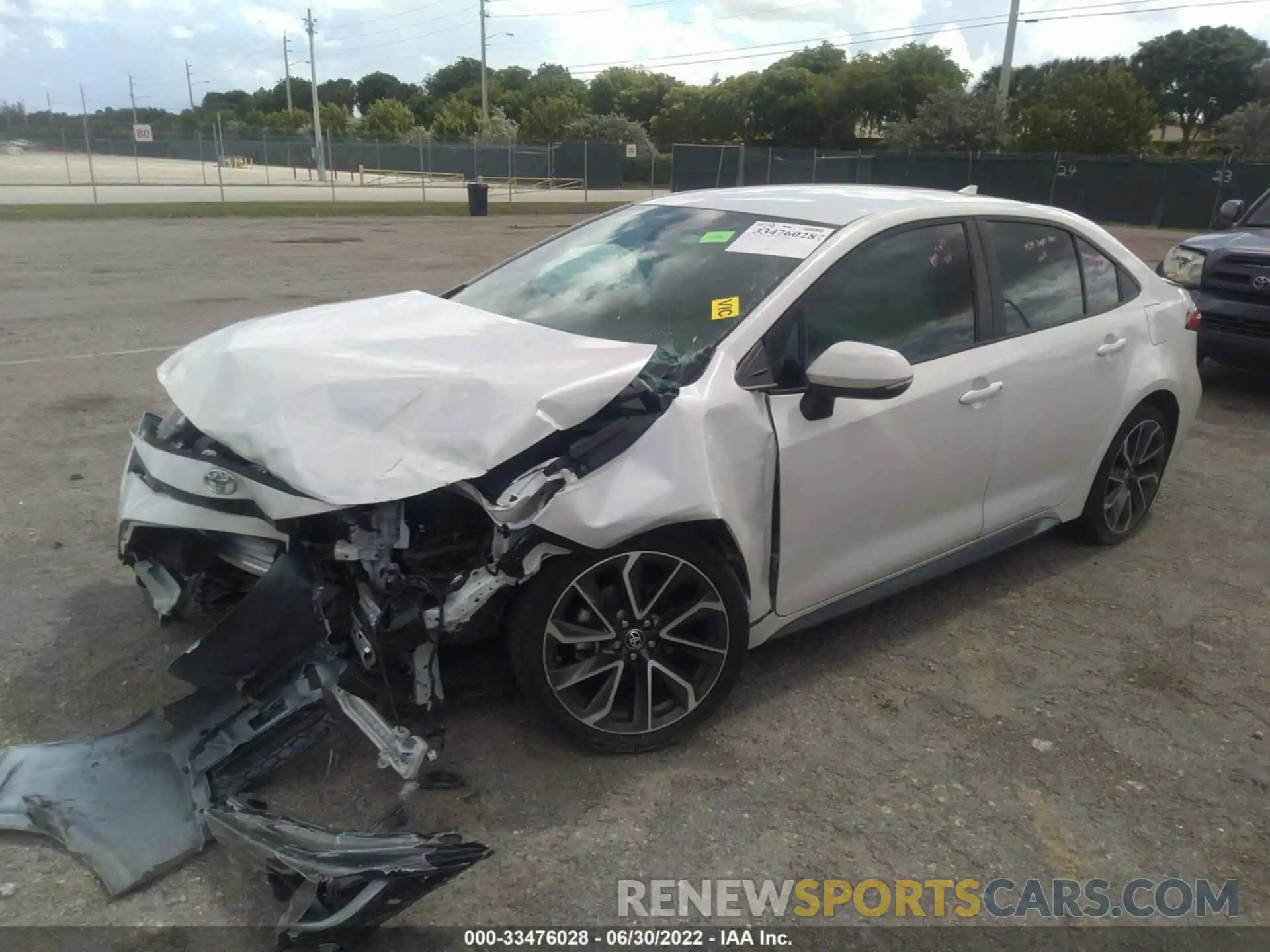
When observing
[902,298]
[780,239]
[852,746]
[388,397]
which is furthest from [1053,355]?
[388,397]

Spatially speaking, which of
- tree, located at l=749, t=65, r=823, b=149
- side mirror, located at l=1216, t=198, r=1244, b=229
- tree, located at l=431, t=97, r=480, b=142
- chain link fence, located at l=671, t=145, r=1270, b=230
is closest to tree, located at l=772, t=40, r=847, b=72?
tree, located at l=749, t=65, r=823, b=149

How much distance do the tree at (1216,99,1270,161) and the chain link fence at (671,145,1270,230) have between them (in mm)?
20010

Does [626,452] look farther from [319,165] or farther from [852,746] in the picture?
[319,165]

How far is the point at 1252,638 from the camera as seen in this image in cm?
413

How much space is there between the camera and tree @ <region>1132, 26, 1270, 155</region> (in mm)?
73812

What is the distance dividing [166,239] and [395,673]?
1804 centimetres

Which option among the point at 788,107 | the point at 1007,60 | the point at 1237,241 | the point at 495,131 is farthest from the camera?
the point at 788,107

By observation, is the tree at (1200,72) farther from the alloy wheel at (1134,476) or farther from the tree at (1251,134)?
the alloy wheel at (1134,476)

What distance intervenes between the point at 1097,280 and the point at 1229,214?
17.4 ft

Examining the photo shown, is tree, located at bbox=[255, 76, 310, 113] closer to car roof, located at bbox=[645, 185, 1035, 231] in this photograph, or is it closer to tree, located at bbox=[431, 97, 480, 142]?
tree, located at bbox=[431, 97, 480, 142]

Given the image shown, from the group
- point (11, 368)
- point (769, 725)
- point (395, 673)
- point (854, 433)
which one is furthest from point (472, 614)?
point (11, 368)

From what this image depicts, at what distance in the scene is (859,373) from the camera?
10.2 feet

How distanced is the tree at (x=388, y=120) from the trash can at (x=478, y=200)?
52634 millimetres

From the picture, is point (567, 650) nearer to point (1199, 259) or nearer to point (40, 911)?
point (40, 911)
